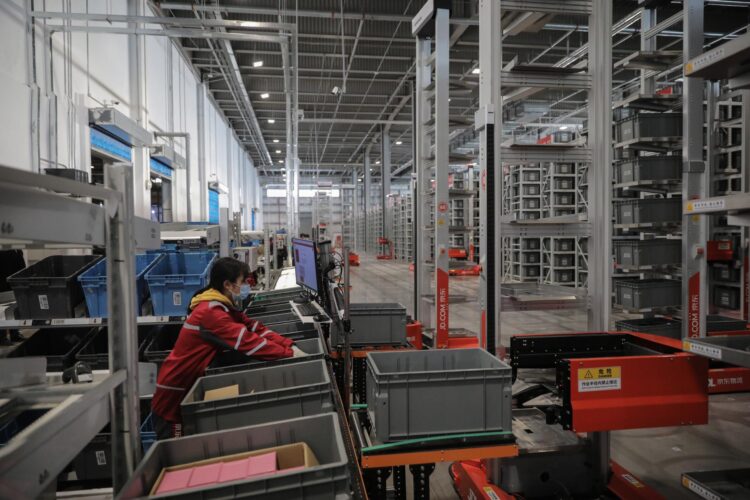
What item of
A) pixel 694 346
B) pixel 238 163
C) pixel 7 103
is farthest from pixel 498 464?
pixel 238 163

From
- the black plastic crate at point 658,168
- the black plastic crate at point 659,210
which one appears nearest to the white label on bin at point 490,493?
the black plastic crate at point 659,210

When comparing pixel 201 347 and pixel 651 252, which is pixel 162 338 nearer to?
pixel 201 347

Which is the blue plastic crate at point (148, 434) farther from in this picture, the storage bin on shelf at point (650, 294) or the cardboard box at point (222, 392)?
the storage bin on shelf at point (650, 294)

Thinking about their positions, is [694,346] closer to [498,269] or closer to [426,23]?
[498,269]

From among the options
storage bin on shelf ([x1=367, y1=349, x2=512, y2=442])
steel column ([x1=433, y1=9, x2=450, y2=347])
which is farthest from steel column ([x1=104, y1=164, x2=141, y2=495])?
steel column ([x1=433, y1=9, x2=450, y2=347])

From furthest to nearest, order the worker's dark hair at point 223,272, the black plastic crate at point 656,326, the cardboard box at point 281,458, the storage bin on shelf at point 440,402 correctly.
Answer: the black plastic crate at point 656,326
the worker's dark hair at point 223,272
the storage bin on shelf at point 440,402
the cardboard box at point 281,458

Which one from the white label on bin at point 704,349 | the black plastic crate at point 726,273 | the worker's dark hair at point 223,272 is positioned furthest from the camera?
the black plastic crate at point 726,273

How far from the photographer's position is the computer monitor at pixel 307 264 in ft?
13.1

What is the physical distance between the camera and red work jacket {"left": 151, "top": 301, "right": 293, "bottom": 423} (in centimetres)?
263

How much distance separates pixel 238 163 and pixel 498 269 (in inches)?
830

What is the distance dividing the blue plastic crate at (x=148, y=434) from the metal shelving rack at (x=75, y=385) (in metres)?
2.01

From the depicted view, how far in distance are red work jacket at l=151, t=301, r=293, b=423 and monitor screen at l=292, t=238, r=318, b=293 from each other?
1164 millimetres

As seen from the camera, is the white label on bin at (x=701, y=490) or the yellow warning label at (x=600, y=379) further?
the yellow warning label at (x=600, y=379)

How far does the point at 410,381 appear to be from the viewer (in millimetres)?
2006
